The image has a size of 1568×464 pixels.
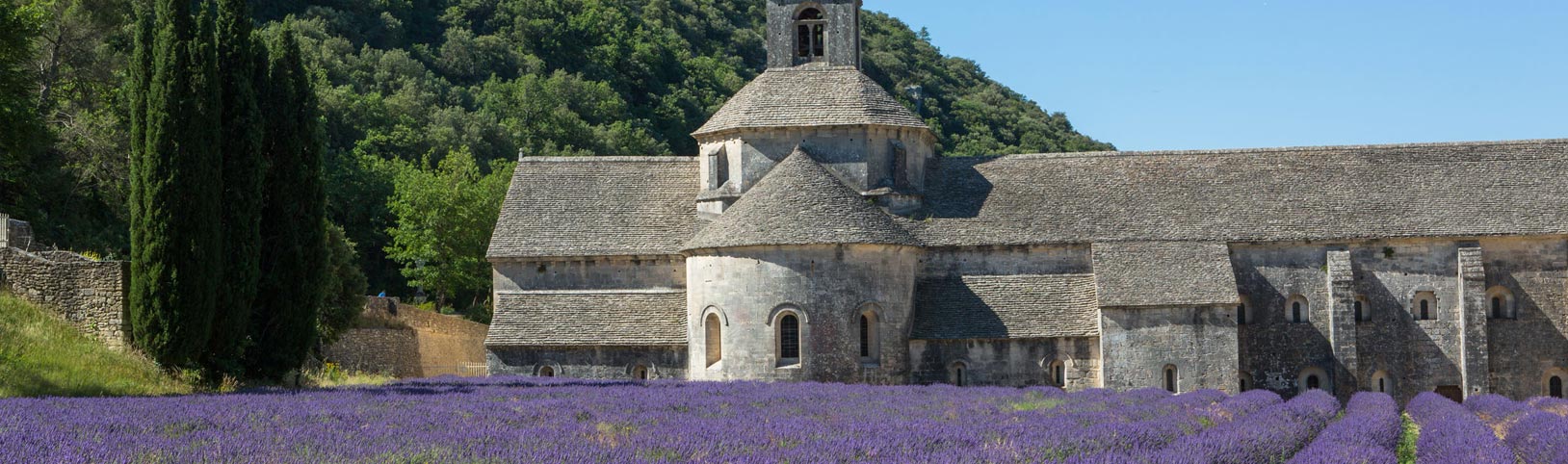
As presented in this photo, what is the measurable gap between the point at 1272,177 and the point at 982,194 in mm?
8816

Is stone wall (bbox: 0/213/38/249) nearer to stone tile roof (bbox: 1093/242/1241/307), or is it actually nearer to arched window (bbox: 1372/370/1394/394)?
stone tile roof (bbox: 1093/242/1241/307)

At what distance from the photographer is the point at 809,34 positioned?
47.7 meters

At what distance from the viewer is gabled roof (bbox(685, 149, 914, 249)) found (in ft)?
131

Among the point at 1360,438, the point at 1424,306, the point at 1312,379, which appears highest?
the point at 1424,306

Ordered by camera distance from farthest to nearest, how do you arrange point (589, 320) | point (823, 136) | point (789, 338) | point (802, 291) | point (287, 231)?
point (823, 136) < point (589, 320) < point (789, 338) < point (802, 291) < point (287, 231)

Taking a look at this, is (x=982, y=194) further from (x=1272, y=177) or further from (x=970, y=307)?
(x=1272, y=177)

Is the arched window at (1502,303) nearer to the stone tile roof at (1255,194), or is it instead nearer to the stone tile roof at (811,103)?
the stone tile roof at (1255,194)

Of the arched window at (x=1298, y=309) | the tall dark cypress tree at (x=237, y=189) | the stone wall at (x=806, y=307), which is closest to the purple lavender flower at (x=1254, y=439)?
the stone wall at (x=806, y=307)

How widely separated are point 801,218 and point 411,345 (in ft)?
48.6

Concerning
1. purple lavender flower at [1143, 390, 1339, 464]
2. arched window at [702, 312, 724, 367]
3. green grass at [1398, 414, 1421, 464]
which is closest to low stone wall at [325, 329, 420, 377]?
arched window at [702, 312, 724, 367]

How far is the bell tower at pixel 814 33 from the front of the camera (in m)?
47.1

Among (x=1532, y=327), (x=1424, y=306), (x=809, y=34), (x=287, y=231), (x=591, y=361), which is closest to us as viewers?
(x=287, y=231)

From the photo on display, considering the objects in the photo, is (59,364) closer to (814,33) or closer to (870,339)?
(870,339)

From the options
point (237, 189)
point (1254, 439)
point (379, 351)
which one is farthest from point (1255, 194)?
point (237, 189)
